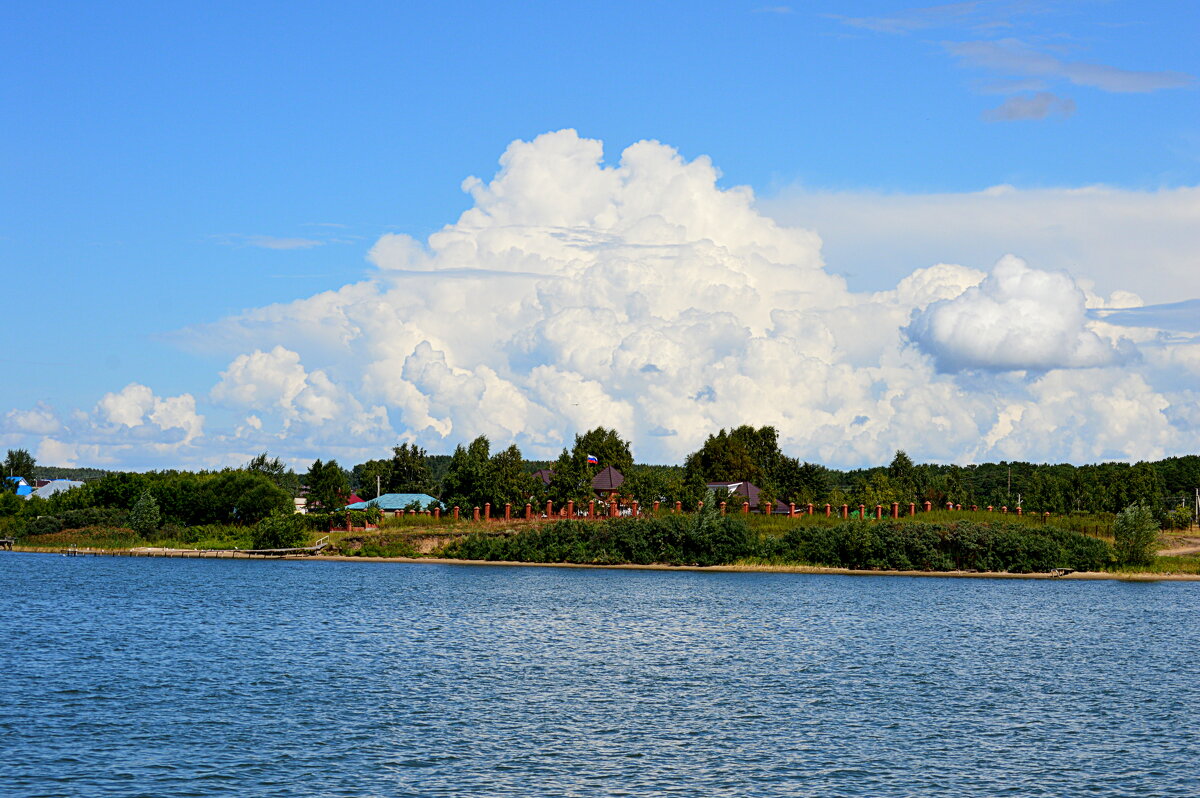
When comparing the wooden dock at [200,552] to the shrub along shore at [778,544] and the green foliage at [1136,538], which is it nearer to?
the shrub along shore at [778,544]

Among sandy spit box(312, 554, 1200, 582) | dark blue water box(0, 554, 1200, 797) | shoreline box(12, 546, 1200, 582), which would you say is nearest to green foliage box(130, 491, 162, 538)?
shoreline box(12, 546, 1200, 582)

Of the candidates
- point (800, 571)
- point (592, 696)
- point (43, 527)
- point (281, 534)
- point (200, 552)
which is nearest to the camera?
point (592, 696)

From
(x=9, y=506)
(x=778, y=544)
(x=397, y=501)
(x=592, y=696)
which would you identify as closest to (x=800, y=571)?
(x=778, y=544)

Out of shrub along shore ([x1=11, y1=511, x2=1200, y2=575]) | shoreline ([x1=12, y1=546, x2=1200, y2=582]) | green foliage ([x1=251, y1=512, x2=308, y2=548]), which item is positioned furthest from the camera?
green foliage ([x1=251, y1=512, x2=308, y2=548])

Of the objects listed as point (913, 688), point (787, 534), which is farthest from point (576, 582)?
point (913, 688)

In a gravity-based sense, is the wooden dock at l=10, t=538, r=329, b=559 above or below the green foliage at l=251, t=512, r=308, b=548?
below

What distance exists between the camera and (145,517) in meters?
158

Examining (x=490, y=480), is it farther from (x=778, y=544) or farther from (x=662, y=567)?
(x=778, y=544)

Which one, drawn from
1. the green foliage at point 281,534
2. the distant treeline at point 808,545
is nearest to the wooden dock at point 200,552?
the green foliage at point 281,534

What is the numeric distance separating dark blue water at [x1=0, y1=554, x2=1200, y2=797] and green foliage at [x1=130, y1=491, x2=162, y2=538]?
63747mm

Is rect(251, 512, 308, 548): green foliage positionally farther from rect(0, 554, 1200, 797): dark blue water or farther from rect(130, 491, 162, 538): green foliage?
rect(0, 554, 1200, 797): dark blue water

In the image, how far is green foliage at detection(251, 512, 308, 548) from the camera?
147 m

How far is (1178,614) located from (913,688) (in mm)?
44928

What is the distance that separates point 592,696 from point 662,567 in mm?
84058
